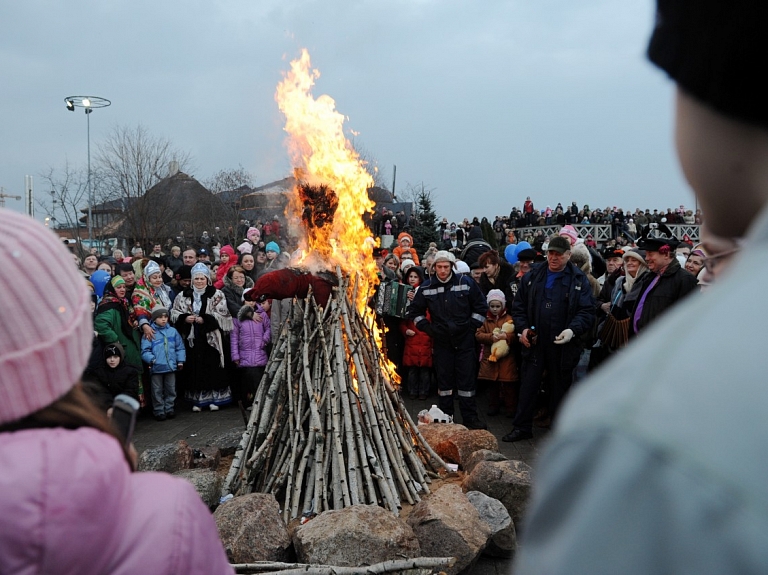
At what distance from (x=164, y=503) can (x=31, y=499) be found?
245 millimetres

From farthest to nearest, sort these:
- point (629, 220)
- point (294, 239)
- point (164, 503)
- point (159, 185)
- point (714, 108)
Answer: point (629, 220) < point (159, 185) < point (294, 239) < point (164, 503) < point (714, 108)

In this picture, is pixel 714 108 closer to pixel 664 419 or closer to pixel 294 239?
pixel 664 419

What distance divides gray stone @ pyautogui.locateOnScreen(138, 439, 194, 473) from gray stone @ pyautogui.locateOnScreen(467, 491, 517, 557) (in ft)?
8.38

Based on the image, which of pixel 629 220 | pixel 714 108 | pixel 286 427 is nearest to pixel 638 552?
pixel 714 108

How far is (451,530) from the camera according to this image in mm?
4148

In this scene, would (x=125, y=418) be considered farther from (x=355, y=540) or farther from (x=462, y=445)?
(x=462, y=445)

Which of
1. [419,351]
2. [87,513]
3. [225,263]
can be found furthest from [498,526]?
[225,263]

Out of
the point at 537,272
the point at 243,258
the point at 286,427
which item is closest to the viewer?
the point at 286,427

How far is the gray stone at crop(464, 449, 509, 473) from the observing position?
5.50m

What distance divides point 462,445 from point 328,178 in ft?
8.92

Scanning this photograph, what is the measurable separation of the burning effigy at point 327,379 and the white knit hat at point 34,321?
3.85 meters

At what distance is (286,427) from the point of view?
5230 mm

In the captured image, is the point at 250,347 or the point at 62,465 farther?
the point at 250,347

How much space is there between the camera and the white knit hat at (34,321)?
114 centimetres
